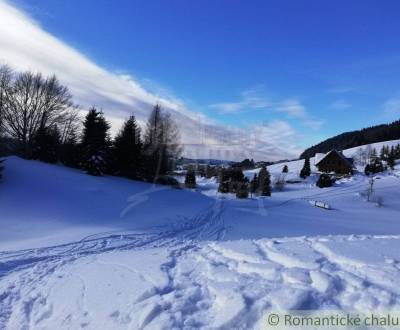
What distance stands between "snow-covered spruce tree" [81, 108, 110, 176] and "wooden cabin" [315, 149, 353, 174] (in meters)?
64.5

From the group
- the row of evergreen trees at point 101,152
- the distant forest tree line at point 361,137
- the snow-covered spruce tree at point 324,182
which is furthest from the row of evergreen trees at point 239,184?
the distant forest tree line at point 361,137

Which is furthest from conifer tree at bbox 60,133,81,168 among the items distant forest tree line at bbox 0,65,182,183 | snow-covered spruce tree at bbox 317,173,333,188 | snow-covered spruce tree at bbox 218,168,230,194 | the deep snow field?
snow-covered spruce tree at bbox 317,173,333,188

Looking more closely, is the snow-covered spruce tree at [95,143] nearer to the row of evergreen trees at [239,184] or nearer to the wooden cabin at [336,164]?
the row of evergreen trees at [239,184]

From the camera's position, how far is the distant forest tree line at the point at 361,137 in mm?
144500

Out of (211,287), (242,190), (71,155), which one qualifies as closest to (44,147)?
(71,155)

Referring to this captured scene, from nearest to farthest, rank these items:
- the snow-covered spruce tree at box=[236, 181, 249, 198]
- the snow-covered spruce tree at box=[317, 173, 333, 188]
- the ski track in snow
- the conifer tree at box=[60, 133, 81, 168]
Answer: the ski track in snow
the conifer tree at box=[60, 133, 81, 168]
the snow-covered spruce tree at box=[236, 181, 249, 198]
the snow-covered spruce tree at box=[317, 173, 333, 188]

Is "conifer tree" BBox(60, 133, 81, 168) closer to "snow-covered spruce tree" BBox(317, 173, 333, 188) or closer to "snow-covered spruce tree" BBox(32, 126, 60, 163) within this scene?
"snow-covered spruce tree" BBox(32, 126, 60, 163)

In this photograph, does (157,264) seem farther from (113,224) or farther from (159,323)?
(113,224)

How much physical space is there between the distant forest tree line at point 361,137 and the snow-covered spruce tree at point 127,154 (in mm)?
109328

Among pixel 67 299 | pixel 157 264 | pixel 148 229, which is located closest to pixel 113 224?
pixel 148 229

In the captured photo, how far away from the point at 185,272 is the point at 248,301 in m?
1.99

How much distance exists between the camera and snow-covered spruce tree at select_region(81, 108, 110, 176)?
3003cm

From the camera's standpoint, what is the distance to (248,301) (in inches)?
188

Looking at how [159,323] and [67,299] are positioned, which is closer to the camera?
[159,323]
